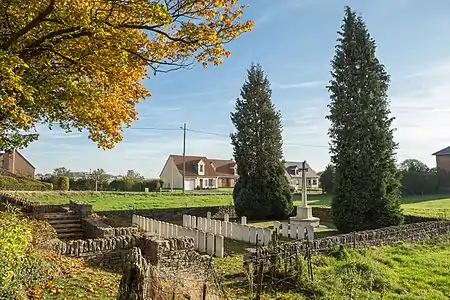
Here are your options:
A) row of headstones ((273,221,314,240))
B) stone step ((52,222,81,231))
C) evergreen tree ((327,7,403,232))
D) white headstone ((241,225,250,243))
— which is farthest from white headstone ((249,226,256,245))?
stone step ((52,222,81,231))

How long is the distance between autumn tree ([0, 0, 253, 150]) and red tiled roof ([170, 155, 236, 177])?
4873 cm

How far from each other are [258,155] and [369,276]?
15.3m

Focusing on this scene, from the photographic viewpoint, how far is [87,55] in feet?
30.4

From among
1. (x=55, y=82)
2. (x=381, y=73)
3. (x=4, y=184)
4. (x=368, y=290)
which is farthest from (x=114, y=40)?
(x=4, y=184)

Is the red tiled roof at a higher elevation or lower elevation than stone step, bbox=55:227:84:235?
higher

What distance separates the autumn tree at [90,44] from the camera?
7864 mm

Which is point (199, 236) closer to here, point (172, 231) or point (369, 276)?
point (172, 231)

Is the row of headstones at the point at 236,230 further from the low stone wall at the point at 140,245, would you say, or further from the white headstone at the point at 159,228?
the low stone wall at the point at 140,245

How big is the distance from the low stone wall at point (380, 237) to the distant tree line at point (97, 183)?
32450 millimetres

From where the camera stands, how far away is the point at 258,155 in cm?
2338

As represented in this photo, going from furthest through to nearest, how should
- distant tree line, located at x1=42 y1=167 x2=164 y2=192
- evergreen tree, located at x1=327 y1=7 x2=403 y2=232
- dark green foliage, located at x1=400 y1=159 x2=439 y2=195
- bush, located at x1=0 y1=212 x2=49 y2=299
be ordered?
→ dark green foliage, located at x1=400 y1=159 x2=439 y2=195 < distant tree line, located at x1=42 y1=167 x2=164 y2=192 < evergreen tree, located at x1=327 y1=7 x2=403 y2=232 < bush, located at x1=0 y1=212 x2=49 y2=299

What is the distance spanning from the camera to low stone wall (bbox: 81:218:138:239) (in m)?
11.0

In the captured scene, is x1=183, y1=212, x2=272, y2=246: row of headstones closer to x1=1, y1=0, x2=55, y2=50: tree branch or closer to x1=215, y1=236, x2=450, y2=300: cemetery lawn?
x1=215, y1=236, x2=450, y2=300: cemetery lawn

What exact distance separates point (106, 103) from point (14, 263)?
620 cm
